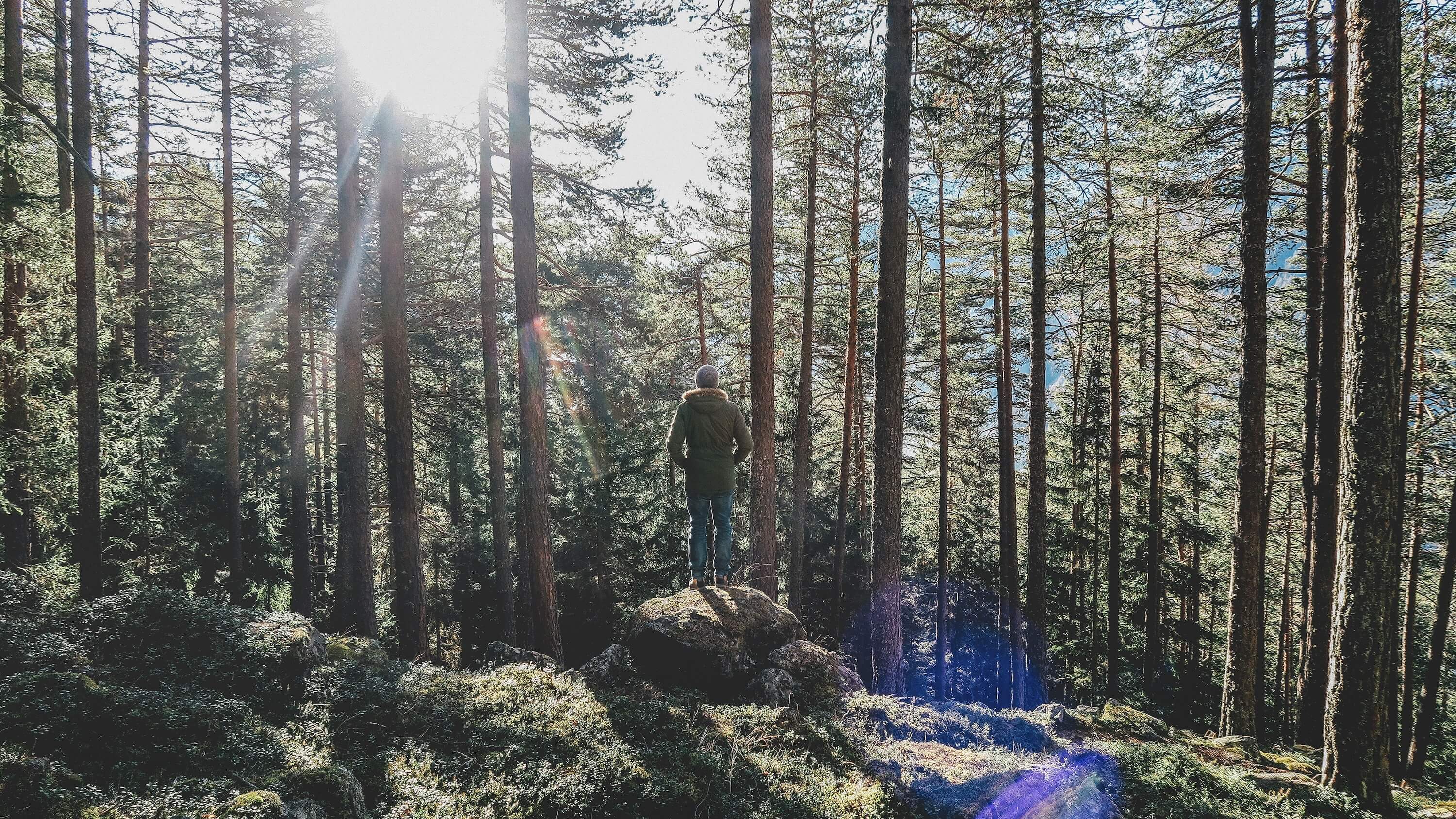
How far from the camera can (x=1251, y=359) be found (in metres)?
9.30

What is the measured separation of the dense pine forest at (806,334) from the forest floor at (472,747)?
29cm

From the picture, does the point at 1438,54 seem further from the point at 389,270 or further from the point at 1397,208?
the point at 389,270

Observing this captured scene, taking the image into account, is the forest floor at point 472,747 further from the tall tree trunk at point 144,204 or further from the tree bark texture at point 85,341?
the tall tree trunk at point 144,204

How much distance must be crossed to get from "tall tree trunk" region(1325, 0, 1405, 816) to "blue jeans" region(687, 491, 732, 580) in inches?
232

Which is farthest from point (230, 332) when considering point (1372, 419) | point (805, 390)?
point (1372, 419)

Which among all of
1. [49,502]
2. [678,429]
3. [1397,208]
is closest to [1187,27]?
[1397,208]

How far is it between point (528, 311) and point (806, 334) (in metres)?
6.91

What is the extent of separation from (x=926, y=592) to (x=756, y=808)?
1158 inches

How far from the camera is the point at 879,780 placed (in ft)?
14.3

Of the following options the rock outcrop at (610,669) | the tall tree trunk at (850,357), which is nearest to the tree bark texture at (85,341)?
the rock outcrop at (610,669)

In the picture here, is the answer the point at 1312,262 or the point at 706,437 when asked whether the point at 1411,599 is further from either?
the point at 706,437

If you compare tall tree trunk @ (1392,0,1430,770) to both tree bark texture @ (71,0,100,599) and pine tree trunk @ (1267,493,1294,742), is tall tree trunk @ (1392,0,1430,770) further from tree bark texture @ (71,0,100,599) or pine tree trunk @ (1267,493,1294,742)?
tree bark texture @ (71,0,100,599)

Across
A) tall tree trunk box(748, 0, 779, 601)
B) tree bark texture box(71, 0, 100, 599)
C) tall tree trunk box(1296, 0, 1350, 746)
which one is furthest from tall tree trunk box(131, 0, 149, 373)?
tall tree trunk box(1296, 0, 1350, 746)

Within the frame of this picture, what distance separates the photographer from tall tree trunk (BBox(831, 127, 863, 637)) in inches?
615
